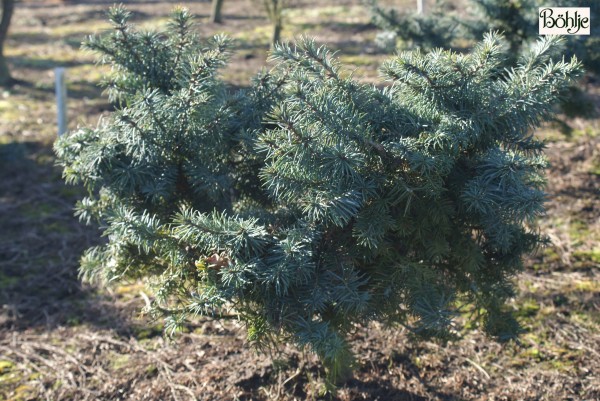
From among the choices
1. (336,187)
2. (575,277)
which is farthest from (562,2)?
(336,187)

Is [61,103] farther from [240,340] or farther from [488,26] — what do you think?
[488,26]

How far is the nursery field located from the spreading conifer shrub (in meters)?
0.39

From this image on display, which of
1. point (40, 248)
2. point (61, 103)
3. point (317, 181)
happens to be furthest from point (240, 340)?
point (61, 103)

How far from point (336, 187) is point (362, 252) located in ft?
1.27

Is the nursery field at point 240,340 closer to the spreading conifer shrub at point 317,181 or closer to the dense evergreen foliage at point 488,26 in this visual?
the spreading conifer shrub at point 317,181

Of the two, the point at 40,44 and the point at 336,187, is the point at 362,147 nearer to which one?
the point at 336,187

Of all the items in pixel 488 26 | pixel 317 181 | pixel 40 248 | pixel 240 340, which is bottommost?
pixel 240 340

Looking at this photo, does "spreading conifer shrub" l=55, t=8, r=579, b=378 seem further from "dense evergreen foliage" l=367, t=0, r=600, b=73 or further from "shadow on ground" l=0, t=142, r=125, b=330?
"dense evergreen foliage" l=367, t=0, r=600, b=73

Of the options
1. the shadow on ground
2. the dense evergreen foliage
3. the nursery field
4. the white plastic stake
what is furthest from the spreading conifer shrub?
the white plastic stake

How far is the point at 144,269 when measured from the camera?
2.87 m

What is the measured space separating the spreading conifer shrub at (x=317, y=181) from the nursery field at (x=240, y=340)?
1.28ft

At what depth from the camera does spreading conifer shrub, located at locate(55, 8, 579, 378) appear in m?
2.30

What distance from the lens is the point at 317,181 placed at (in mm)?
2334

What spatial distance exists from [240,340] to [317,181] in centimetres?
175
